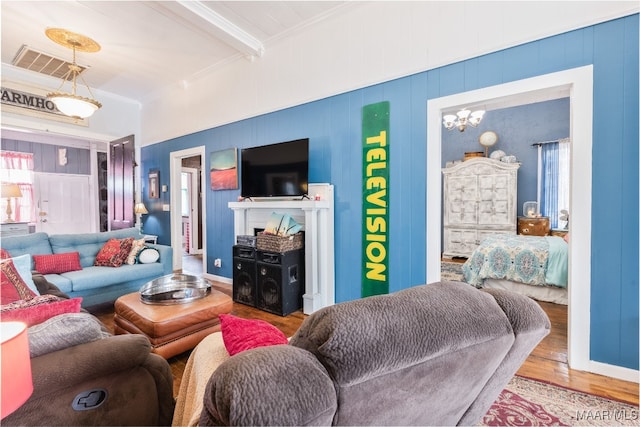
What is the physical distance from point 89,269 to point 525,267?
16.8 ft

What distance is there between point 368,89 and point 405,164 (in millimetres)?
922

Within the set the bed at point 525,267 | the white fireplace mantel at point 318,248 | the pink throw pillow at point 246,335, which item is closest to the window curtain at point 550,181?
the bed at point 525,267

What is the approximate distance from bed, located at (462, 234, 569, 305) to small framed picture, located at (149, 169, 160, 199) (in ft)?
18.2

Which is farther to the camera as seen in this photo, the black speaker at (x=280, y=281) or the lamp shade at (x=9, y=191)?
the lamp shade at (x=9, y=191)

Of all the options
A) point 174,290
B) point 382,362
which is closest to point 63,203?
point 174,290

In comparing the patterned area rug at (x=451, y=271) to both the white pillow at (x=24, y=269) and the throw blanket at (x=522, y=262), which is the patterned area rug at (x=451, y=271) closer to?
the throw blanket at (x=522, y=262)

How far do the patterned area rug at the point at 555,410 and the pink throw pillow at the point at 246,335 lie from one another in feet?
4.67

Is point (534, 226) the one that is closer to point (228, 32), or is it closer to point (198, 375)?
point (228, 32)

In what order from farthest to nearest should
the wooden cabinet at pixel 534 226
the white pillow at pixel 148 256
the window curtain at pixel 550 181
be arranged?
the window curtain at pixel 550 181 < the wooden cabinet at pixel 534 226 < the white pillow at pixel 148 256

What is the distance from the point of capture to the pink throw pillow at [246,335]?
35.7 inches

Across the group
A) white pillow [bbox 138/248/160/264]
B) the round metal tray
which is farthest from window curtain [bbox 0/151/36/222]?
the round metal tray

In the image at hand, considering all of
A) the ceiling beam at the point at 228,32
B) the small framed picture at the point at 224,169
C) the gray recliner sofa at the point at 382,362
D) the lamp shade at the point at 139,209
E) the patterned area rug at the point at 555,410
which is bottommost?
the patterned area rug at the point at 555,410

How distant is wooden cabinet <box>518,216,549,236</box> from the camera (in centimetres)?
518

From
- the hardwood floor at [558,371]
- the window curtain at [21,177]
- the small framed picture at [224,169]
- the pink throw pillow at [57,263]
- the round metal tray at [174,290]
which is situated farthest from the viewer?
the window curtain at [21,177]
